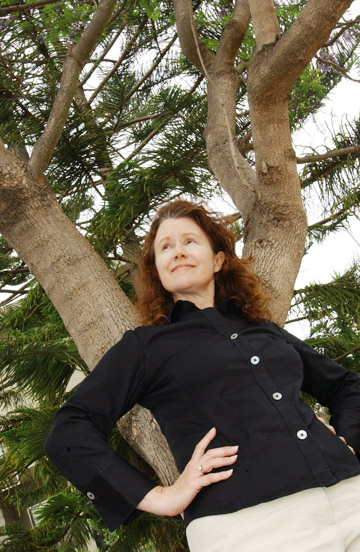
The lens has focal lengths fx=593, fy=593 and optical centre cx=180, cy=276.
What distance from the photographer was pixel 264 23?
1.93m

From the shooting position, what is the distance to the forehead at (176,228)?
1493 millimetres

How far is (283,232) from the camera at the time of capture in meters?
1.80

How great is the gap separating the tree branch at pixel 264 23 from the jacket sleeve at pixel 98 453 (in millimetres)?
1274

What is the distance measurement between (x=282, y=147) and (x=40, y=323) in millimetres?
2127

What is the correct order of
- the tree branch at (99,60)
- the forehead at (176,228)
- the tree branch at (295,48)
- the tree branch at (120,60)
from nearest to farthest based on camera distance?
the forehead at (176,228), the tree branch at (295,48), the tree branch at (120,60), the tree branch at (99,60)

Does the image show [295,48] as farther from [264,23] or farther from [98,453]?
[98,453]

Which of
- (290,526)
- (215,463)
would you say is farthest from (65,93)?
(290,526)

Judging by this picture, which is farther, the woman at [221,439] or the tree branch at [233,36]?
the tree branch at [233,36]

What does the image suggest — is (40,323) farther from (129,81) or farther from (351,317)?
(351,317)

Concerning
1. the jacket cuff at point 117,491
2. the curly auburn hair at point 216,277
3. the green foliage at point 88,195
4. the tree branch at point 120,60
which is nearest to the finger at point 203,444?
the jacket cuff at point 117,491

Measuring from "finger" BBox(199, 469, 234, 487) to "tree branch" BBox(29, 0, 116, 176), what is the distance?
1074mm

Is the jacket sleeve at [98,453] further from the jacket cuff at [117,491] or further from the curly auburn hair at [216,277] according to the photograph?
the curly auburn hair at [216,277]

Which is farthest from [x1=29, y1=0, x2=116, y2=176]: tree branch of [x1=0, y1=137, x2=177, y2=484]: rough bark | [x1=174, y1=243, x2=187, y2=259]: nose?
[x1=174, y1=243, x2=187, y2=259]: nose

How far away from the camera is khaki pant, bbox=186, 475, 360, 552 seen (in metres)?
1.01
